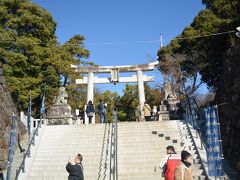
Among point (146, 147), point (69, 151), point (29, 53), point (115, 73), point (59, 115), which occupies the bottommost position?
point (69, 151)

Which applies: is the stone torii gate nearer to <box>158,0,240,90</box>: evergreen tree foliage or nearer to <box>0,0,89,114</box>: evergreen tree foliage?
<box>0,0,89,114</box>: evergreen tree foliage

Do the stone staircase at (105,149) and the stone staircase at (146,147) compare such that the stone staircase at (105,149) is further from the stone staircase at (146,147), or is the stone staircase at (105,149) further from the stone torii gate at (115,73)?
the stone torii gate at (115,73)

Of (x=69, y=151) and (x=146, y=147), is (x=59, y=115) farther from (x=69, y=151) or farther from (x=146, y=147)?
(x=146, y=147)

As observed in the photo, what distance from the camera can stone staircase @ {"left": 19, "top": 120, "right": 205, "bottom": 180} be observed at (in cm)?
1002

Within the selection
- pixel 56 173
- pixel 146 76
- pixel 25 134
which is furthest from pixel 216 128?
pixel 146 76

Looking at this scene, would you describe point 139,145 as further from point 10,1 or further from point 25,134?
point 10,1

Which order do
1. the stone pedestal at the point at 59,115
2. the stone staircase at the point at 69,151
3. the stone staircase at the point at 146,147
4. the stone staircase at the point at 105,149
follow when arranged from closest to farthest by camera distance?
the stone staircase at the point at 146,147
the stone staircase at the point at 105,149
the stone staircase at the point at 69,151
the stone pedestal at the point at 59,115

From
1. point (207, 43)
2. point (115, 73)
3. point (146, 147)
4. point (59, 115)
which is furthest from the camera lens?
point (115, 73)

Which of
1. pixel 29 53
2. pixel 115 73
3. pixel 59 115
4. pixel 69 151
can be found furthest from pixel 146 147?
pixel 115 73

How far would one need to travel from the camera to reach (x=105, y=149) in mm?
11852

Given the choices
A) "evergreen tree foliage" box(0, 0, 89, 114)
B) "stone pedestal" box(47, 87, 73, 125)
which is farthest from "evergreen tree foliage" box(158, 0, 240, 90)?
"stone pedestal" box(47, 87, 73, 125)

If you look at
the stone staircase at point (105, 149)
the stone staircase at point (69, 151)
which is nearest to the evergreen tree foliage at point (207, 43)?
the stone staircase at point (105, 149)

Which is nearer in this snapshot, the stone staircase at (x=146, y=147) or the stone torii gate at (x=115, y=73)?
the stone staircase at (x=146, y=147)

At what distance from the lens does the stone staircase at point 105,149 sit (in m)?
10.0
